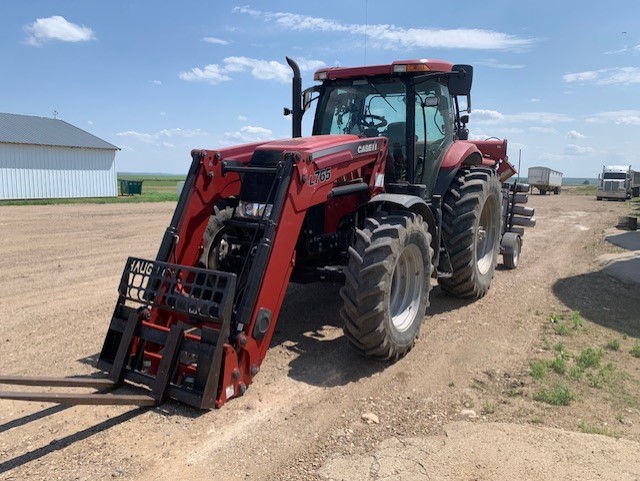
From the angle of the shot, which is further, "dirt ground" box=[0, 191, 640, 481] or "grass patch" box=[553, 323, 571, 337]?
"grass patch" box=[553, 323, 571, 337]

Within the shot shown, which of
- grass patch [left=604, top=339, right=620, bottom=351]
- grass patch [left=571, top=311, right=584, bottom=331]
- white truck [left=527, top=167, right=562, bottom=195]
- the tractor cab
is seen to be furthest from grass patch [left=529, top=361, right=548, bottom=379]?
white truck [left=527, top=167, right=562, bottom=195]

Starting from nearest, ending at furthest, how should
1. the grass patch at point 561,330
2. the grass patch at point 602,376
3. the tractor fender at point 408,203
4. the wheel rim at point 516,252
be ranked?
→ the grass patch at point 602,376 → the tractor fender at point 408,203 → the grass patch at point 561,330 → the wheel rim at point 516,252

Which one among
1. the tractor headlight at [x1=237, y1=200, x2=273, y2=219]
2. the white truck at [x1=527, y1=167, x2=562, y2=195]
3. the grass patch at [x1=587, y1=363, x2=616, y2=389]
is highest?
the white truck at [x1=527, y1=167, x2=562, y2=195]

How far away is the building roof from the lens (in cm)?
2661

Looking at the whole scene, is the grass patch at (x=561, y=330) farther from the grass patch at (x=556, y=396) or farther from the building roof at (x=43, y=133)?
the building roof at (x=43, y=133)

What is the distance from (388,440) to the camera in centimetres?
352

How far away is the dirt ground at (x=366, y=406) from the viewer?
10.5ft

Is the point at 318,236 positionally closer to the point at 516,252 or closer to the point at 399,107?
the point at 399,107

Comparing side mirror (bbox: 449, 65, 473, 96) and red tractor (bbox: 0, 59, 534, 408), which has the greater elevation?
side mirror (bbox: 449, 65, 473, 96)

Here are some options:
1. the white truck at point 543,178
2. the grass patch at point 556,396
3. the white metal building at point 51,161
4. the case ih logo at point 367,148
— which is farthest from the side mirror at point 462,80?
the white truck at point 543,178

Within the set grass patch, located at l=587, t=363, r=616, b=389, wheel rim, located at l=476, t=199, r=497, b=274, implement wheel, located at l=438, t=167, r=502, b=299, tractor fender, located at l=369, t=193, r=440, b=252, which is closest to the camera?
grass patch, located at l=587, t=363, r=616, b=389

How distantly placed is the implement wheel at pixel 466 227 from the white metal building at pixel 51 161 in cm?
2544

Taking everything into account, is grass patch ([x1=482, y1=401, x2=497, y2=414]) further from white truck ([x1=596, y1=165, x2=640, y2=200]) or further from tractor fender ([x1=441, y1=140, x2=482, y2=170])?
white truck ([x1=596, y1=165, x2=640, y2=200])

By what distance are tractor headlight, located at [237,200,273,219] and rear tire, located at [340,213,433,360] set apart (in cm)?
93
